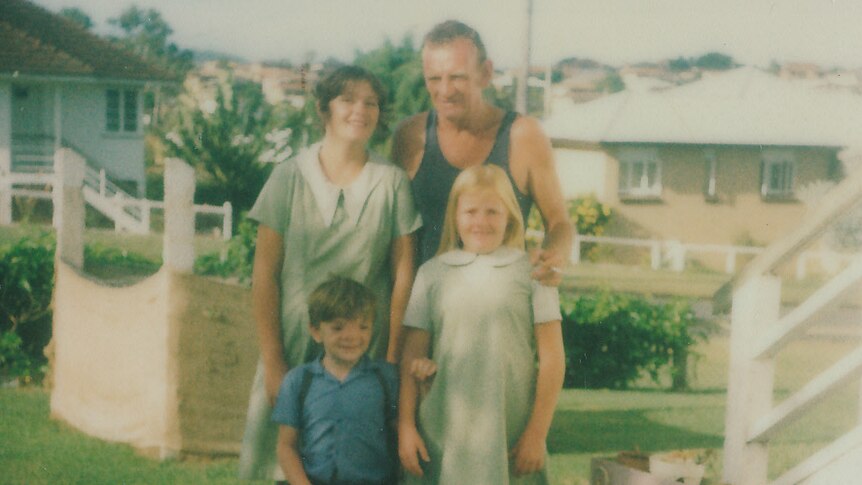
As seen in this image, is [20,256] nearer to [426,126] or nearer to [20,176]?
[20,176]

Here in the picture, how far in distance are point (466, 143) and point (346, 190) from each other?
379 mm

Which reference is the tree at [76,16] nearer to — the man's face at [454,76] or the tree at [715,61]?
the man's face at [454,76]

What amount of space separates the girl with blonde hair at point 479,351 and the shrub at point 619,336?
3.85m

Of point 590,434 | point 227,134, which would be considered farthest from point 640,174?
point 227,134

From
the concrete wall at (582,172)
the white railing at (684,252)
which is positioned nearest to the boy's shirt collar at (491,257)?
the concrete wall at (582,172)

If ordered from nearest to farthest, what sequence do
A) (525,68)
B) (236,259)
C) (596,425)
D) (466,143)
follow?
(466,143) < (525,68) < (236,259) < (596,425)

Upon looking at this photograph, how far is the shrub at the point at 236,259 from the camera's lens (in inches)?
215

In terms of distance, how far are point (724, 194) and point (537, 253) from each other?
8.20 ft

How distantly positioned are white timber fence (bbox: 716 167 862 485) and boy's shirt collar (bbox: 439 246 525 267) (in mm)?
994

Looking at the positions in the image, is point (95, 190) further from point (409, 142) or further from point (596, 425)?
point (596, 425)

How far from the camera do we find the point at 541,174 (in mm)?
3223

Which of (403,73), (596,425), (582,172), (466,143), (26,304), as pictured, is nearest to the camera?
(466,143)

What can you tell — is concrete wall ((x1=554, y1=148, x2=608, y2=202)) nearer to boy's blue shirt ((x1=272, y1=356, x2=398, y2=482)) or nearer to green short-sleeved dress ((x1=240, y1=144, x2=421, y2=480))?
green short-sleeved dress ((x1=240, y1=144, x2=421, y2=480))

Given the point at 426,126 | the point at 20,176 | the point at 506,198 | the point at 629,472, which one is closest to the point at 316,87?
the point at 426,126
